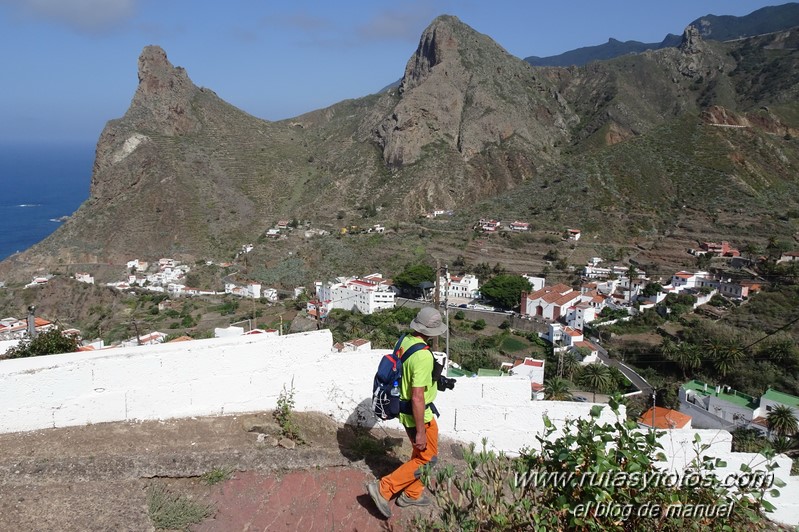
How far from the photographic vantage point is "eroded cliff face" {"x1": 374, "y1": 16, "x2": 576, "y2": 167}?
59594mm

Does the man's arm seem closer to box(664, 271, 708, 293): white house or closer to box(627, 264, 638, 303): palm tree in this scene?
box(627, 264, 638, 303): palm tree

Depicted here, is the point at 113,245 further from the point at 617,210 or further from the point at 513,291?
the point at 617,210

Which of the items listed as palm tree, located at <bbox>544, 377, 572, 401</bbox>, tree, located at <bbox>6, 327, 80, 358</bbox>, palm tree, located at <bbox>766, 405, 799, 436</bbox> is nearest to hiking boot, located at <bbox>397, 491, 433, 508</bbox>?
palm tree, located at <bbox>544, 377, 572, 401</bbox>

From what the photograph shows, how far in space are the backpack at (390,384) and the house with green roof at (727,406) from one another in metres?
15.5

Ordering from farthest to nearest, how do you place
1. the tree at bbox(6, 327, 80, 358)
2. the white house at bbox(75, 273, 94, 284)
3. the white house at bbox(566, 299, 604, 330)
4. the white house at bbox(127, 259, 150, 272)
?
the white house at bbox(127, 259, 150, 272) < the white house at bbox(75, 273, 94, 284) < the white house at bbox(566, 299, 604, 330) < the tree at bbox(6, 327, 80, 358)

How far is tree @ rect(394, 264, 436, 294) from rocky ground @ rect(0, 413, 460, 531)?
1106 inches

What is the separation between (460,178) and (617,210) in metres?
18.0

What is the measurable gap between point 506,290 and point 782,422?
16897mm

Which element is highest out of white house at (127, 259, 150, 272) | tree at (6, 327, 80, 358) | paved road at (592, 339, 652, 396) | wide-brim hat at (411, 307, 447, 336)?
wide-brim hat at (411, 307, 447, 336)

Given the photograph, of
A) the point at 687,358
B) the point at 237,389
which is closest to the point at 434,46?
the point at 687,358

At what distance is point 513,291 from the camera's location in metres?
30.8

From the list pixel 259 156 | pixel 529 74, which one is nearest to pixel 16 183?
pixel 259 156

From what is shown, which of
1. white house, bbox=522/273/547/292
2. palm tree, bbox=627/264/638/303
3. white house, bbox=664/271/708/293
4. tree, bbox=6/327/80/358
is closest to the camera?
tree, bbox=6/327/80/358

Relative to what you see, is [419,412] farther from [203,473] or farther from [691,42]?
[691,42]
